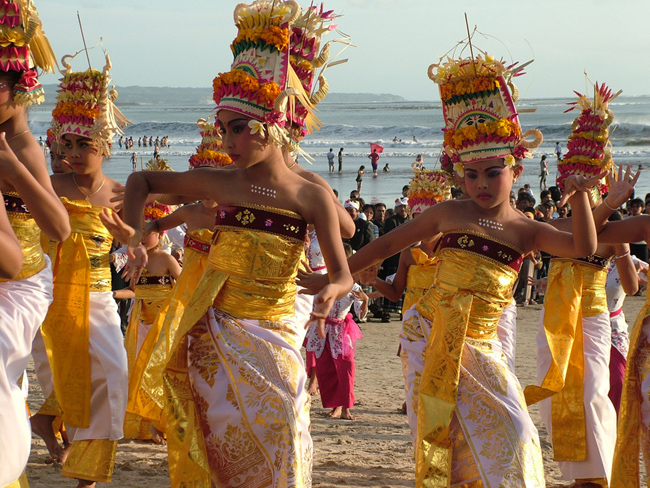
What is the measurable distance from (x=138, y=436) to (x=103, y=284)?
1919 millimetres

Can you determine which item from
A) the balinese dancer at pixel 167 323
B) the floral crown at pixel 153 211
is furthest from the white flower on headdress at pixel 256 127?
the floral crown at pixel 153 211

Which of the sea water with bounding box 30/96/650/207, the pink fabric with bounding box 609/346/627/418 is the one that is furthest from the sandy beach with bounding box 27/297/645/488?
the sea water with bounding box 30/96/650/207

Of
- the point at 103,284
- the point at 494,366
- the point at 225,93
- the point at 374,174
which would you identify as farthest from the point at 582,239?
the point at 374,174

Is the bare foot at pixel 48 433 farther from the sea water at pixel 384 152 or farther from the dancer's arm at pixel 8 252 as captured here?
the sea water at pixel 384 152

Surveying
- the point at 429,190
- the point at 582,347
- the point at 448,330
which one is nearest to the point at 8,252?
the point at 448,330

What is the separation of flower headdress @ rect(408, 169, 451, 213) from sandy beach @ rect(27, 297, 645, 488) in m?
2.04

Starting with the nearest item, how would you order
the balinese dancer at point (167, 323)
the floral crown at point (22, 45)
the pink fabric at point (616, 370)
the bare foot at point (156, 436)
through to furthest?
the floral crown at point (22, 45) < the balinese dancer at point (167, 323) < the pink fabric at point (616, 370) < the bare foot at point (156, 436)

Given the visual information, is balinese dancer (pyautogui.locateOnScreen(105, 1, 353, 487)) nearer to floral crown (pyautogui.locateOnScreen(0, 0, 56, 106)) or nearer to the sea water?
floral crown (pyautogui.locateOnScreen(0, 0, 56, 106))

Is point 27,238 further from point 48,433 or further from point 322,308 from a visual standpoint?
point 48,433

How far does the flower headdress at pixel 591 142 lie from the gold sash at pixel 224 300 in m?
2.42

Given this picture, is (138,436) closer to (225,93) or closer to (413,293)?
(413,293)

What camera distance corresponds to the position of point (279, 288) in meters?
4.24

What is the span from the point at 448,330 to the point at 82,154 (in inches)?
113

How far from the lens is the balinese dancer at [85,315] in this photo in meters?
5.61
